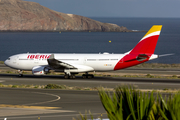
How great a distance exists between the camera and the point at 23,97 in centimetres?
2700

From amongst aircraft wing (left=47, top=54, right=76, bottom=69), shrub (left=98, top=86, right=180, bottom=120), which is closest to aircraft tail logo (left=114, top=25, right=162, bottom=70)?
aircraft wing (left=47, top=54, right=76, bottom=69)

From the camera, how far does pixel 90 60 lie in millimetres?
45094

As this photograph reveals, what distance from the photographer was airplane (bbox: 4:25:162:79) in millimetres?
43156

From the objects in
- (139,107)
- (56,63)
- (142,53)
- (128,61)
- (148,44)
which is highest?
(148,44)

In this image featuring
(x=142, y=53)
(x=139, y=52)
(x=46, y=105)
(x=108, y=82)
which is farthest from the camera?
(x=139, y=52)

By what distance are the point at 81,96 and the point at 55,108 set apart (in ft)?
21.5

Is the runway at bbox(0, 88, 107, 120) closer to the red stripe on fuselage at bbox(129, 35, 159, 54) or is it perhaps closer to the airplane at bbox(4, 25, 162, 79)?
the airplane at bbox(4, 25, 162, 79)

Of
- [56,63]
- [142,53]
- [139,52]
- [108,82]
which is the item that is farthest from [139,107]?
[56,63]

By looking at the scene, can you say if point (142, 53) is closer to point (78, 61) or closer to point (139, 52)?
point (139, 52)

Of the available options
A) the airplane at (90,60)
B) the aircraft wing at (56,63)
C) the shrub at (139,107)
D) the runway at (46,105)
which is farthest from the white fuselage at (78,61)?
the shrub at (139,107)

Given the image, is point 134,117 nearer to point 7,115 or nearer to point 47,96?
point 7,115

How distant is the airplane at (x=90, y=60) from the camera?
43.2 meters

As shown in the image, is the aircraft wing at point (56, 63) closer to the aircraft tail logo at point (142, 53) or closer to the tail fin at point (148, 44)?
the aircraft tail logo at point (142, 53)

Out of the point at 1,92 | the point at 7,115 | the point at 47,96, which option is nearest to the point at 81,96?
the point at 47,96
